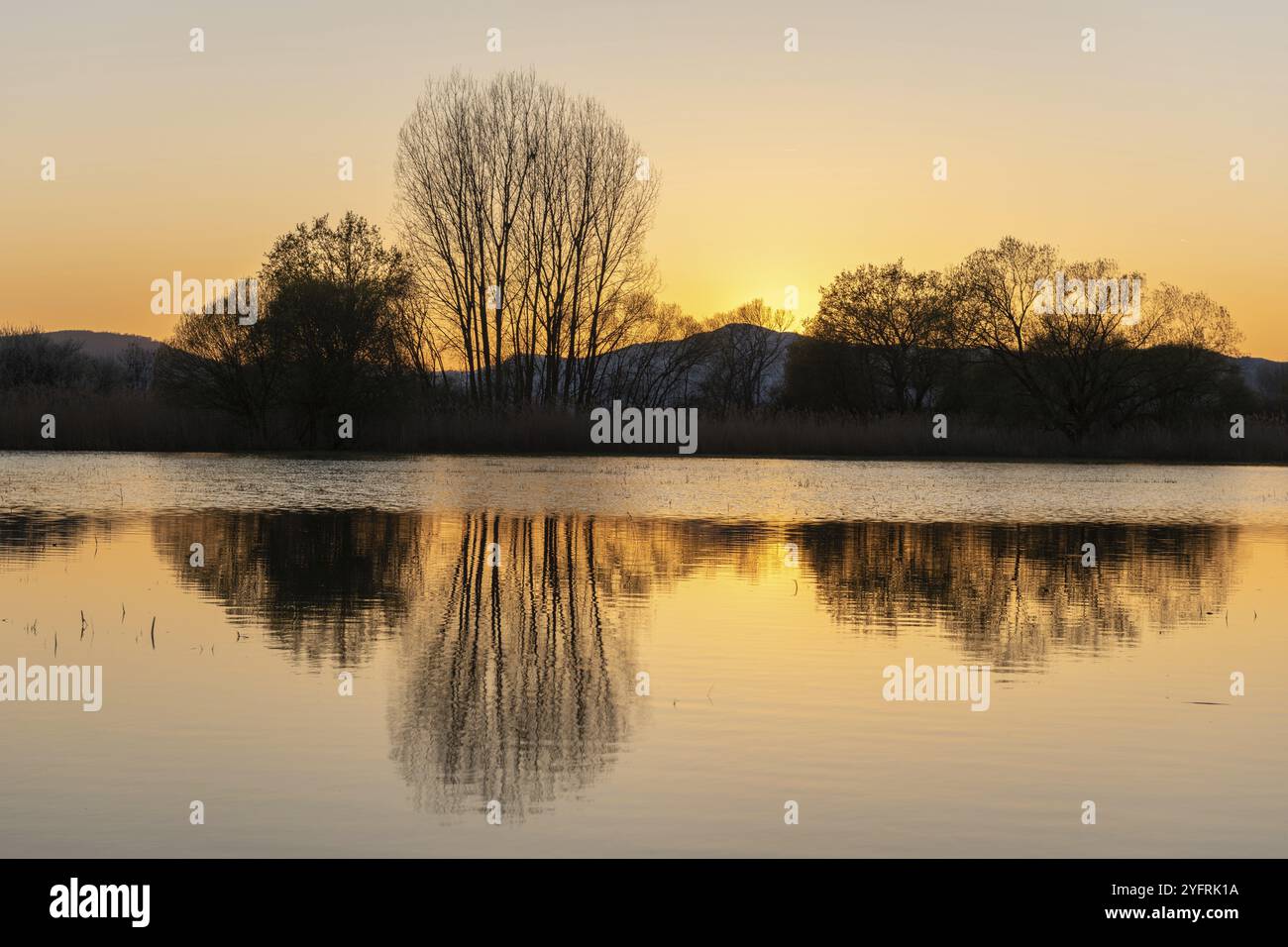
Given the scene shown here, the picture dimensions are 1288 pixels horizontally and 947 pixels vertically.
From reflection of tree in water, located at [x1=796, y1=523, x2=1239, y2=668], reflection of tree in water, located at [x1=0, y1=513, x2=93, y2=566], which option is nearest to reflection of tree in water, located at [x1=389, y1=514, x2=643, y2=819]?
reflection of tree in water, located at [x1=796, y1=523, x2=1239, y2=668]

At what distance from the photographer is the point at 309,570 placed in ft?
51.0

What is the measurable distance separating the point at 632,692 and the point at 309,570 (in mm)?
7359

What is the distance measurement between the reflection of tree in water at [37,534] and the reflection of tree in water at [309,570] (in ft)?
3.51

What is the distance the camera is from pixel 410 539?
1911 cm

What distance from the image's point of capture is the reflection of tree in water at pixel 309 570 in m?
11.5

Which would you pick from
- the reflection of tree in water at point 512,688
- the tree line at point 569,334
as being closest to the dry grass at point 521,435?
the tree line at point 569,334

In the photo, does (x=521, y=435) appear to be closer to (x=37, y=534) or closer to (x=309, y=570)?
(x=37, y=534)

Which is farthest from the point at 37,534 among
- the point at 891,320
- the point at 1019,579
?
the point at 891,320

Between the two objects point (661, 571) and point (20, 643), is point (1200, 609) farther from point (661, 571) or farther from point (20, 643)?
point (20, 643)

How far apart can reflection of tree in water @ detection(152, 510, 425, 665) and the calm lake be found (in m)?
0.08

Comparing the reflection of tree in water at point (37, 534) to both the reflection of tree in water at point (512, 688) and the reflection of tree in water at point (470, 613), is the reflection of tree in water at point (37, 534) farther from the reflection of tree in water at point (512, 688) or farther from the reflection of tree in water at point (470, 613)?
the reflection of tree in water at point (512, 688)

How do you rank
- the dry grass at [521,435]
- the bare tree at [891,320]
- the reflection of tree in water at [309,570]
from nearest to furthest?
the reflection of tree in water at [309,570] < the dry grass at [521,435] < the bare tree at [891,320]

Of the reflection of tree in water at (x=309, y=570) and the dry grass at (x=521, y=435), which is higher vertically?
the dry grass at (x=521, y=435)
